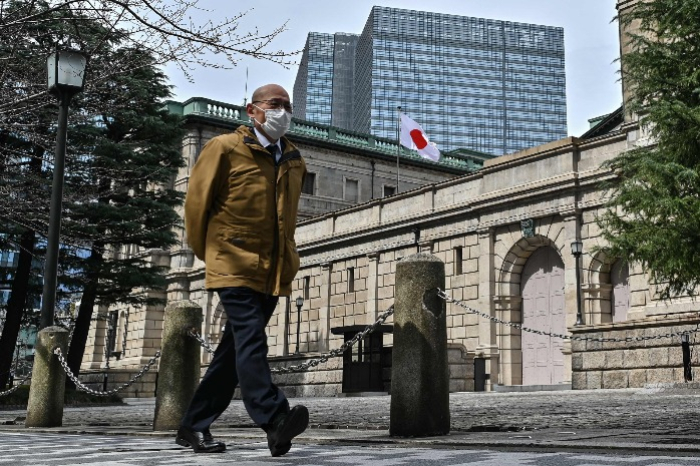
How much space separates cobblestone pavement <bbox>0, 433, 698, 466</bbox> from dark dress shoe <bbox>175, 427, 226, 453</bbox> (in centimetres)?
7

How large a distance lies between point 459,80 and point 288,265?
535ft

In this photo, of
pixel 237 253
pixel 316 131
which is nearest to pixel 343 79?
pixel 316 131

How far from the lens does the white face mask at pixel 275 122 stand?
5484 mm

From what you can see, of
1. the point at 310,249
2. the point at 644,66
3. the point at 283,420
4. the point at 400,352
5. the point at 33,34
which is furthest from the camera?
the point at 310,249

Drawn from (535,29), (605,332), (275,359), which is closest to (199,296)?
(275,359)

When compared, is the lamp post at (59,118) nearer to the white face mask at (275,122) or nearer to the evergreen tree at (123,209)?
the white face mask at (275,122)

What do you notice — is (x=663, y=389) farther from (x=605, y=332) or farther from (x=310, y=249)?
(x=310, y=249)

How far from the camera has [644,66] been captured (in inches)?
749

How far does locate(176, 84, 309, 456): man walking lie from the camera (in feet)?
16.8

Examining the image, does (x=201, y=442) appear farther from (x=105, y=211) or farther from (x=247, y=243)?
(x=105, y=211)

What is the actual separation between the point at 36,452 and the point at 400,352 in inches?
111

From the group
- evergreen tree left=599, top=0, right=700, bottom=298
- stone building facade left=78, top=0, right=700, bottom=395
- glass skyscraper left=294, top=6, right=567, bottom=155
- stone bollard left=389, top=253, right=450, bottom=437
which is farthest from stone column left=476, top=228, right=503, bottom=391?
glass skyscraper left=294, top=6, right=567, bottom=155

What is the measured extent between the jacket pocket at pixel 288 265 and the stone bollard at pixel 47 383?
6.63 meters

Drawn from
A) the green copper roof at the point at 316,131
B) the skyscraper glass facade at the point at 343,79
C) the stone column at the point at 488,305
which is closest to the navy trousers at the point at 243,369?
the stone column at the point at 488,305
